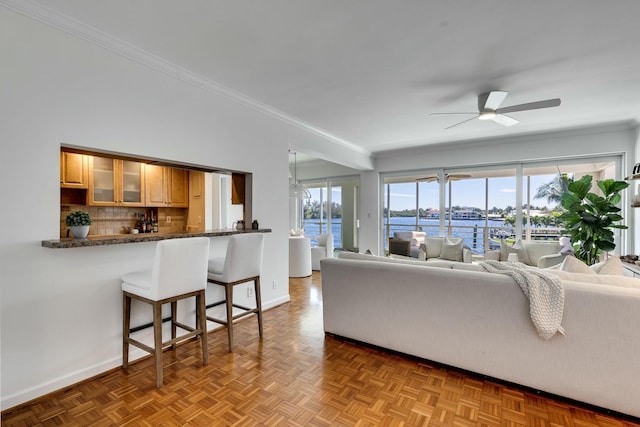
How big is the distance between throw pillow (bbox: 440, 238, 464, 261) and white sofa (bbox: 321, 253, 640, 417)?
2981 millimetres

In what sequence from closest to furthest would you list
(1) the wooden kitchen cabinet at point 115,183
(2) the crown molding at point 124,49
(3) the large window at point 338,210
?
(2) the crown molding at point 124,49
(1) the wooden kitchen cabinet at point 115,183
(3) the large window at point 338,210

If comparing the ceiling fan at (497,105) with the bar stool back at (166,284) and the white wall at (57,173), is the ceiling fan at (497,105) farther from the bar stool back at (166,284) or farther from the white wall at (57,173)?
the bar stool back at (166,284)

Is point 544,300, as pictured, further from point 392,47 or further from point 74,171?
point 74,171

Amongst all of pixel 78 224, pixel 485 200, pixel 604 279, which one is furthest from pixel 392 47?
pixel 485 200

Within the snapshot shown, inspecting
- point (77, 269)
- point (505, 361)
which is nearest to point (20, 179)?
point (77, 269)

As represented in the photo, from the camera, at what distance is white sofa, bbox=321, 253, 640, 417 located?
1827mm

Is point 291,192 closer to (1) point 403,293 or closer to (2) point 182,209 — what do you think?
(2) point 182,209

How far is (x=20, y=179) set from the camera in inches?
75.5

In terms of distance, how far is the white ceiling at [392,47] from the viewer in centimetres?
194

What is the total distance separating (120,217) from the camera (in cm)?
408

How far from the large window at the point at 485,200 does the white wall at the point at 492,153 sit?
207 mm

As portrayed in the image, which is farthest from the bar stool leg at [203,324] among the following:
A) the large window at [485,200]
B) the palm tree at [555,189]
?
the palm tree at [555,189]

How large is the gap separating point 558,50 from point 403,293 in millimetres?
2264

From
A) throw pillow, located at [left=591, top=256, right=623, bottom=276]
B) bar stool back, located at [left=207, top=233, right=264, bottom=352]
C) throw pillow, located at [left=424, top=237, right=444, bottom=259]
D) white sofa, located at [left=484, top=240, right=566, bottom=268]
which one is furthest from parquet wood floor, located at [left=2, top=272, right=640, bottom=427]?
throw pillow, located at [left=424, top=237, right=444, bottom=259]
